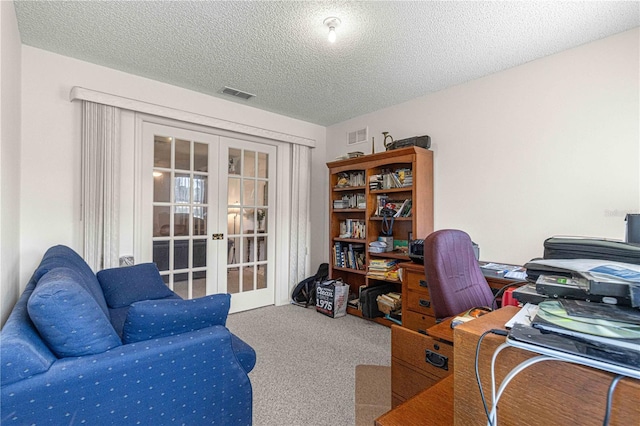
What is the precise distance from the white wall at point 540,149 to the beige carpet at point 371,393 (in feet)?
4.87

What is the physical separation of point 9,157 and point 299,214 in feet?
9.28

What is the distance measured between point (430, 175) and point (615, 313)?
292 centimetres

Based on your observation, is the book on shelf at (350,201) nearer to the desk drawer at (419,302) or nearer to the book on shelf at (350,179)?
the book on shelf at (350,179)

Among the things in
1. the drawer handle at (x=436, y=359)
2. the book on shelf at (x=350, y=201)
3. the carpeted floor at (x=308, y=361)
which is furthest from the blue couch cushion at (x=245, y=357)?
the book on shelf at (x=350, y=201)

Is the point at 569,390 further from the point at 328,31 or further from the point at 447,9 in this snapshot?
the point at 328,31

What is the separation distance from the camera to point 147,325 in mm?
1291

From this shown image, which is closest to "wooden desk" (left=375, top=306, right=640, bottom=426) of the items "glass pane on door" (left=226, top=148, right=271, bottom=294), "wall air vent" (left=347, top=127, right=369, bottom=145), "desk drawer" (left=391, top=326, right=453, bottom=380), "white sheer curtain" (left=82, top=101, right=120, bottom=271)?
"desk drawer" (left=391, top=326, right=453, bottom=380)

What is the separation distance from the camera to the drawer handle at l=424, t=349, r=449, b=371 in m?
1.24

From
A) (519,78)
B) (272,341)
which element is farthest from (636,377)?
(519,78)

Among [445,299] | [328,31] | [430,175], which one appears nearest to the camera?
[445,299]

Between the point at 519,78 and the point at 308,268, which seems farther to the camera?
the point at 308,268

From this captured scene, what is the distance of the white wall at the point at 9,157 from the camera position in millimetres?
1676

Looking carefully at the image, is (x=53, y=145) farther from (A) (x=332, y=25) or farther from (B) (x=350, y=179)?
(B) (x=350, y=179)

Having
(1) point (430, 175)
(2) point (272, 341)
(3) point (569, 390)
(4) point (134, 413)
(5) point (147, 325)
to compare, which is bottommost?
(2) point (272, 341)
